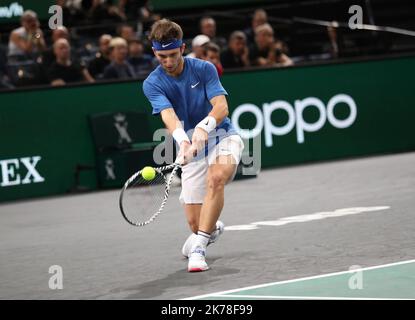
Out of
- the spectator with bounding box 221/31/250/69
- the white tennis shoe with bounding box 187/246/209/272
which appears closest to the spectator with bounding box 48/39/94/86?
the spectator with bounding box 221/31/250/69

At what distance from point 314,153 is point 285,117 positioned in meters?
0.81

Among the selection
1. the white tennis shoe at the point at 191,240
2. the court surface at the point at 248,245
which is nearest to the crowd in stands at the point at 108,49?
the court surface at the point at 248,245

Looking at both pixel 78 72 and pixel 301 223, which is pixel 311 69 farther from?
pixel 301 223

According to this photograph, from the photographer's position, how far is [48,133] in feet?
46.5

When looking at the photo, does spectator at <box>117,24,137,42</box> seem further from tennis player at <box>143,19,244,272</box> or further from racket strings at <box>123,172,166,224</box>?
tennis player at <box>143,19,244,272</box>

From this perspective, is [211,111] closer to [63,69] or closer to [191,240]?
[191,240]

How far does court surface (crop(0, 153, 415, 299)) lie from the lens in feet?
22.2

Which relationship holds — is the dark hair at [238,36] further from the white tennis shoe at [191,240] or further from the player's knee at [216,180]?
the player's knee at [216,180]

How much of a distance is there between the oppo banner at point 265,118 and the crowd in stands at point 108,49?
28cm

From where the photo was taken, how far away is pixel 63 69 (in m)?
14.3

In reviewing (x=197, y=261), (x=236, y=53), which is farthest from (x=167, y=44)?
(x=236, y=53)

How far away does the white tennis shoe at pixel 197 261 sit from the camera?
7543mm

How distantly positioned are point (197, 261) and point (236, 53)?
8.01 metres
